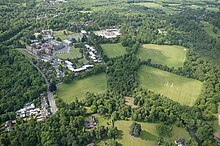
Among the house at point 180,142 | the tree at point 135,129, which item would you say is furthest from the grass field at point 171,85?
the tree at point 135,129

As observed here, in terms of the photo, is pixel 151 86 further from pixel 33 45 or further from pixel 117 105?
pixel 33 45

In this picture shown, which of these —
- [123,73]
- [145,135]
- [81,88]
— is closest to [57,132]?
[145,135]

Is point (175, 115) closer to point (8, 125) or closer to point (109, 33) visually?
point (8, 125)

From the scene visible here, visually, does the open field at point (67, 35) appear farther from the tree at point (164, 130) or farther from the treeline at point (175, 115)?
the tree at point (164, 130)

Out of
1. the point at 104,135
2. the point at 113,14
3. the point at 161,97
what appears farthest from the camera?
the point at 113,14

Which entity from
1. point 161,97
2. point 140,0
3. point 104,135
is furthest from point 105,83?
point 140,0

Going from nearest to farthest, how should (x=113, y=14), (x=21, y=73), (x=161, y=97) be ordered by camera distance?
(x=161, y=97), (x=21, y=73), (x=113, y=14)

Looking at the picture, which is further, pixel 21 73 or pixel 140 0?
pixel 140 0
